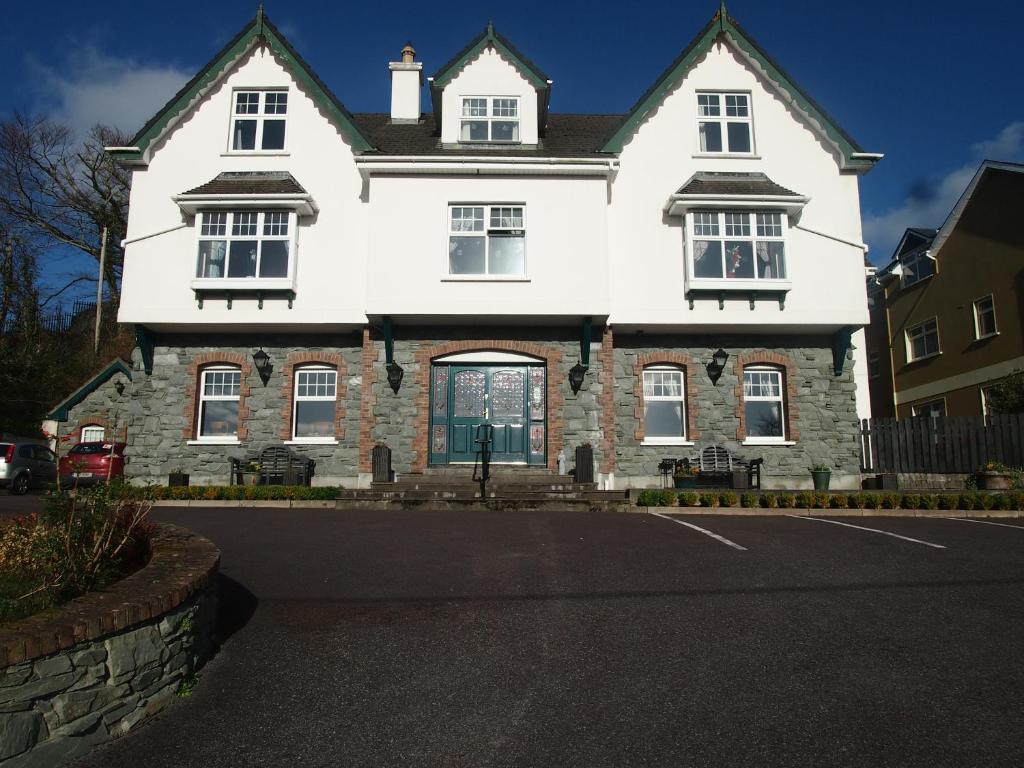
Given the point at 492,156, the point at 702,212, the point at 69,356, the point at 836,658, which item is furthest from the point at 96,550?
the point at 69,356

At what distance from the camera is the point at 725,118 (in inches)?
668

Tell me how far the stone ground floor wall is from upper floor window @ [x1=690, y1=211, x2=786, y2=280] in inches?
61.7

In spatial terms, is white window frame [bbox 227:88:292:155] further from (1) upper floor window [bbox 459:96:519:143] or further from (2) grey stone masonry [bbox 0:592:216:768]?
(2) grey stone masonry [bbox 0:592:216:768]

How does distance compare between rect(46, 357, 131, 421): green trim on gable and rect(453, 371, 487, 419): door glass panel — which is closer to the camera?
rect(453, 371, 487, 419): door glass panel

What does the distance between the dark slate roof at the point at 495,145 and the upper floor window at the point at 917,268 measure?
13703 mm

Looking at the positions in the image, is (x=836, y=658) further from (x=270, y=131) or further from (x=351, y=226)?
(x=270, y=131)

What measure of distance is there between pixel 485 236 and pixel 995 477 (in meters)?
12.7

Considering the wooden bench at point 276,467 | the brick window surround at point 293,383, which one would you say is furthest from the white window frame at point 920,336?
the wooden bench at point 276,467

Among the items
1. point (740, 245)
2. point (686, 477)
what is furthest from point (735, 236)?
point (686, 477)

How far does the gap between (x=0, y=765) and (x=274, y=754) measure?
1.25 metres

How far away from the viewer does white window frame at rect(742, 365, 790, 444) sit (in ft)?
52.9

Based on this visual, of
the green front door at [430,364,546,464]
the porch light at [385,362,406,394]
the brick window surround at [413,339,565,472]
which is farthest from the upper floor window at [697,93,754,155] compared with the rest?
the porch light at [385,362,406,394]

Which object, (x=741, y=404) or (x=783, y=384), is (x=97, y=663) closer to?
(x=741, y=404)

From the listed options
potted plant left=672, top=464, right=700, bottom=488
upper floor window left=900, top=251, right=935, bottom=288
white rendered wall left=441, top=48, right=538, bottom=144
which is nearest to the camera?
potted plant left=672, top=464, right=700, bottom=488
